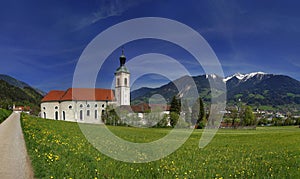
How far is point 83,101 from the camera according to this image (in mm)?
94375

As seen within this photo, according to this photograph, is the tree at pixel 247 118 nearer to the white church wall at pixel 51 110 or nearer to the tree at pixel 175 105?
the tree at pixel 175 105

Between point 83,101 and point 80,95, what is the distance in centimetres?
289

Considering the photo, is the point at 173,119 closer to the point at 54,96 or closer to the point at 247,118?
the point at 247,118

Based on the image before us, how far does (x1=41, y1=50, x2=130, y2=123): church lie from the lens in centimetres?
9288

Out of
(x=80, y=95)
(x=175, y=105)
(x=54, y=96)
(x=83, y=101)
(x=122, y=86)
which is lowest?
(x=175, y=105)

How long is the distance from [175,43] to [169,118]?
61294mm

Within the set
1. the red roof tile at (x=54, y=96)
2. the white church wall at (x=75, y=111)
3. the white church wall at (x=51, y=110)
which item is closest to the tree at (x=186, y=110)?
the white church wall at (x=75, y=111)

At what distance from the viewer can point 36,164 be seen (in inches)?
349

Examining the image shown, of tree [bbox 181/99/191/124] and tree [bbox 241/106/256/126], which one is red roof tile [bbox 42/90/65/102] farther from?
tree [bbox 241/106/256/126]

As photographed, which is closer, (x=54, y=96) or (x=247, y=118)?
(x=247, y=118)

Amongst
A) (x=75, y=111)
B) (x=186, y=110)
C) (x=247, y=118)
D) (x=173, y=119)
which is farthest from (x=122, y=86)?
(x=247, y=118)

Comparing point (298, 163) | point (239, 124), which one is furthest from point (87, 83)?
point (239, 124)

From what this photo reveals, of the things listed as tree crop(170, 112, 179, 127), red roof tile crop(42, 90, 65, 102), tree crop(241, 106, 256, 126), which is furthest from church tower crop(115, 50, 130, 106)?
tree crop(241, 106, 256, 126)

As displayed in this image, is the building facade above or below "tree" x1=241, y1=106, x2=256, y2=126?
above
